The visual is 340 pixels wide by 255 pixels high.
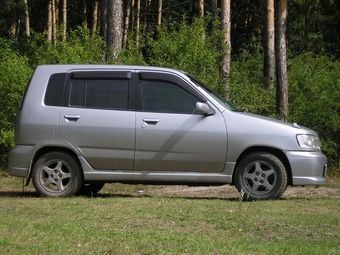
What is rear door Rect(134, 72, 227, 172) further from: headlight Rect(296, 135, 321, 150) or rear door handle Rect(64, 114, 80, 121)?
headlight Rect(296, 135, 321, 150)

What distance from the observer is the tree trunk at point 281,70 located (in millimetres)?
17250

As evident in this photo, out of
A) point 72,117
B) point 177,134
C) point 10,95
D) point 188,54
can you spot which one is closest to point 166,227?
point 177,134

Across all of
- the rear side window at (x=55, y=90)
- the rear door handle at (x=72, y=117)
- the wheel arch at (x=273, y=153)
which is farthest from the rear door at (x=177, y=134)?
the rear side window at (x=55, y=90)

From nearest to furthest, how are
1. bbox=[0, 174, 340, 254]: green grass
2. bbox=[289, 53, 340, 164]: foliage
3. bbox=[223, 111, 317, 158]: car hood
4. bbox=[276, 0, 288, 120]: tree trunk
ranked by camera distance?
bbox=[0, 174, 340, 254]: green grass < bbox=[223, 111, 317, 158]: car hood < bbox=[289, 53, 340, 164]: foliage < bbox=[276, 0, 288, 120]: tree trunk

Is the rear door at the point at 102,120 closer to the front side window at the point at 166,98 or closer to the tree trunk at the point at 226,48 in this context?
the front side window at the point at 166,98

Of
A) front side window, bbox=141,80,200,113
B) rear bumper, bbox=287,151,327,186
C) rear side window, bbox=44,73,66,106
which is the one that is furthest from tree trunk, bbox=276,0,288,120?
rear side window, bbox=44,73,66,106

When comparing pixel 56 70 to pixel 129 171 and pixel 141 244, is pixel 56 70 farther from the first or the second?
pixel 141 244

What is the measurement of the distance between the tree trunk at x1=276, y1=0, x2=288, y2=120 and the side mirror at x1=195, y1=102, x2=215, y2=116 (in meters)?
6.73

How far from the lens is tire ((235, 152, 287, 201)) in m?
10.1

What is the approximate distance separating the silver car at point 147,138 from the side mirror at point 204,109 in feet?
0.05

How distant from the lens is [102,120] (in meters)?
10.2

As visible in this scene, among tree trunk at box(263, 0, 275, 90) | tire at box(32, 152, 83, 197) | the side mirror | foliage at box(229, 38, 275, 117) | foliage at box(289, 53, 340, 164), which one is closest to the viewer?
the side mirror

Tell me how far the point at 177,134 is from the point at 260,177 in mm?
1342

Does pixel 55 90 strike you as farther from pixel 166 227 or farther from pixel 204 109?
pixel 166 227
